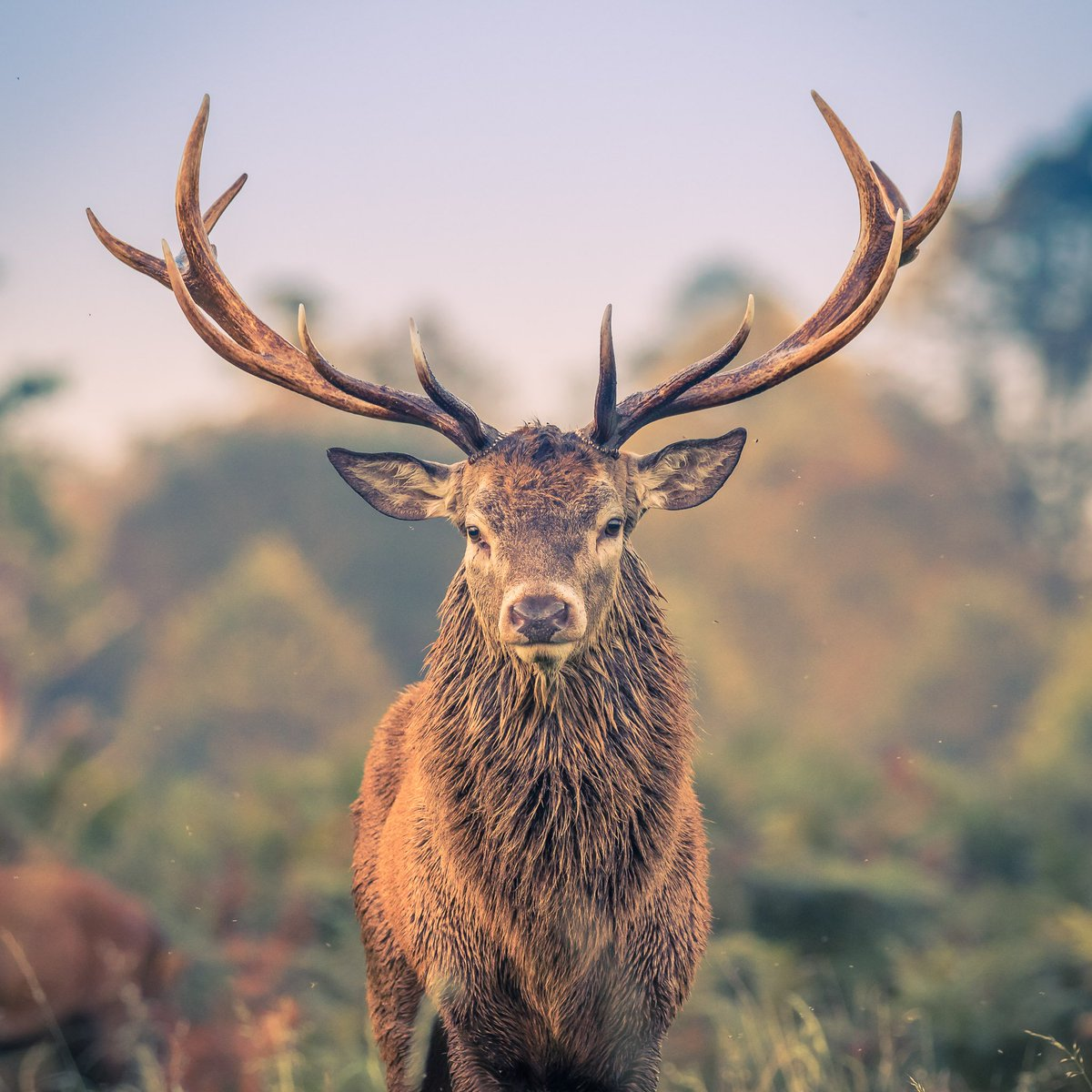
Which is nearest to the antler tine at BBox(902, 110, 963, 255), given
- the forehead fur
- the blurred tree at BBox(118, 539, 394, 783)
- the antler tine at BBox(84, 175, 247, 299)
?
the forehead fur

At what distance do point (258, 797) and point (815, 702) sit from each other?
22725 mm

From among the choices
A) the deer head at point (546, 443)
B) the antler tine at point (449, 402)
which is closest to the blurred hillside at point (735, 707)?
the deer head at point (546, 443)

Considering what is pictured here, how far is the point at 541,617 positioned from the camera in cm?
358

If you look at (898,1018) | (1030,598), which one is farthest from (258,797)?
(1030,598)

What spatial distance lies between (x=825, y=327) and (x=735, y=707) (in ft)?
87.8

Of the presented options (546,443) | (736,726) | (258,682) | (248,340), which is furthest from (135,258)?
(258,682)

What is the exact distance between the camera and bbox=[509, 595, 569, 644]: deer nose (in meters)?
3.57

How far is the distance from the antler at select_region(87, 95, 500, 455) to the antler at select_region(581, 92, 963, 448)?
453 mm

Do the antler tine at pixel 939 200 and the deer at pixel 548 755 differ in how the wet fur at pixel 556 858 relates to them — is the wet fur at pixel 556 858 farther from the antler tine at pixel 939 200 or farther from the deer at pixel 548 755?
the antler tine at pixel 939 200

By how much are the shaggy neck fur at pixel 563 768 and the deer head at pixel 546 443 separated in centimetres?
15

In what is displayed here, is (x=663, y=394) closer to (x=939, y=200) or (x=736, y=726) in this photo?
(x=939, y=200)

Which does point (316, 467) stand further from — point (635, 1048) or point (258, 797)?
point (635, 1048)

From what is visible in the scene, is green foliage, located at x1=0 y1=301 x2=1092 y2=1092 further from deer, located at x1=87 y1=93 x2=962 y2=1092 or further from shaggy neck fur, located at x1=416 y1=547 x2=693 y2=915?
deer, located at x1=87 y1=93 x2=962 y2=1092

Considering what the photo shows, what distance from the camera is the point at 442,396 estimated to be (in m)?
4.12
